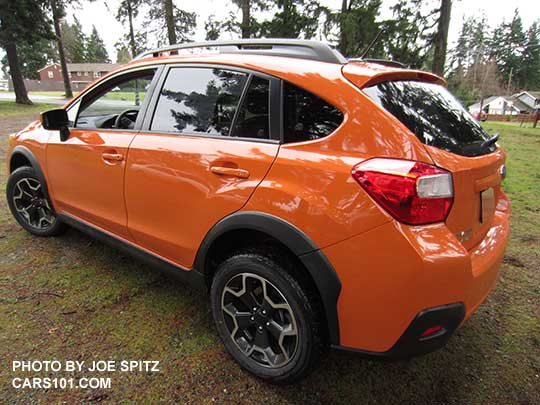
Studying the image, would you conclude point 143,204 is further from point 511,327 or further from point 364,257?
point 511,327

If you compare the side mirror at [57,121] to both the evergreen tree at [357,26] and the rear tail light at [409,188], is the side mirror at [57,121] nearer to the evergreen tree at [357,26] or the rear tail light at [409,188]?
the rear tail light at [409,188]

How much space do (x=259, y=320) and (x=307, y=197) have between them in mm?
789

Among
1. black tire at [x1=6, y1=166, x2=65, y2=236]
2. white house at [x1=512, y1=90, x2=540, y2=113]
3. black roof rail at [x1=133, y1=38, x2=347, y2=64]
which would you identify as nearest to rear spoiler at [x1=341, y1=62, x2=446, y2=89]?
black roof rail at [x1=133, y1=38, x2=347, y2=64]

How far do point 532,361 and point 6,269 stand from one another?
3.94 metres

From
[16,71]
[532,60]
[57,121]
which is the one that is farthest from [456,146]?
[532,60]

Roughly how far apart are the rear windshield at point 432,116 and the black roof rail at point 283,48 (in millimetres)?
333

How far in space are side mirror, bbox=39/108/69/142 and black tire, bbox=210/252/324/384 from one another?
6.32 ft

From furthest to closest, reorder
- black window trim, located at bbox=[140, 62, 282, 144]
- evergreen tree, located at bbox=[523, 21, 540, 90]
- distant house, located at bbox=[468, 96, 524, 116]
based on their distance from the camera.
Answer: evergreen tree, located at bbox=[523, 21, 540, 90] → distant house, located at bbox=[468, 96, 524, 116] → black window trim, located at bbox=[140, 62, 282, 144]

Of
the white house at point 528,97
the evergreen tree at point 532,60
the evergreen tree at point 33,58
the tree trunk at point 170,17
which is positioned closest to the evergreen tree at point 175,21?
the tree trunk at point 170,17

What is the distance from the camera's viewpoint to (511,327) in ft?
8.06

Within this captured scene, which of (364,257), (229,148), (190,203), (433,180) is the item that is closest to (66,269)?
(190,203)

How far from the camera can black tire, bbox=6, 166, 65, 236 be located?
347 centimetres

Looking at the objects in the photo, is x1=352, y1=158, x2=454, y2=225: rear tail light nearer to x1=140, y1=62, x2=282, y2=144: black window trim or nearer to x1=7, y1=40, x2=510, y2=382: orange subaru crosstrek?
x1=7, y1=40, x2=510, y2=382: orange subaru crosstrek

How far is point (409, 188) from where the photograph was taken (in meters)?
1.44
